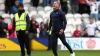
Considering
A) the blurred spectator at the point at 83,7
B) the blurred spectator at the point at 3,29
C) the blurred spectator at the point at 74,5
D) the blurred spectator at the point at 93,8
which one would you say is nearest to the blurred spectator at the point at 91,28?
the blurred spectator at the point at 93,8

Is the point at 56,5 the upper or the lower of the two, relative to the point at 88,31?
upper

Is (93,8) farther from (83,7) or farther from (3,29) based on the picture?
(3,29)

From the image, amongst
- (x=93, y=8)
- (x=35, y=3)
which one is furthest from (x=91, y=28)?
(x=35, y=3)

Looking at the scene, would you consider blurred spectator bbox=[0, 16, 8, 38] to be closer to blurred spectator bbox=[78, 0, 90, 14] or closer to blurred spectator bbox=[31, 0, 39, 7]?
blurred spectator bbox=[31, 0, 39, 7]

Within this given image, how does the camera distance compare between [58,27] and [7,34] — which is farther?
[7,34]

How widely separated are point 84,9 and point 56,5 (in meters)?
12.1

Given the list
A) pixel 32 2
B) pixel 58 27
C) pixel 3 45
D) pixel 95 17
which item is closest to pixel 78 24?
pixel 95 17

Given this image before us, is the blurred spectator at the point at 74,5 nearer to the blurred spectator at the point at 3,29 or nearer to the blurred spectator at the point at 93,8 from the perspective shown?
the blurred spectator at the point at 93,8

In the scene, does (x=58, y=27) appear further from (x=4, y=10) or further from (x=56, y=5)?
(x=4, y=10)

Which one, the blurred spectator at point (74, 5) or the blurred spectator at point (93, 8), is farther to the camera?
the blurred spectator at point (74, 5)

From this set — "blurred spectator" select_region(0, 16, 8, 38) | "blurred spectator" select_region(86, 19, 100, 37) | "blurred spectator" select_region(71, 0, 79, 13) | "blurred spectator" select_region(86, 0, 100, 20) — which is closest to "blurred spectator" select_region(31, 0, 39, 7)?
"blurred spectator" select_region(71, 0, 79, 13)

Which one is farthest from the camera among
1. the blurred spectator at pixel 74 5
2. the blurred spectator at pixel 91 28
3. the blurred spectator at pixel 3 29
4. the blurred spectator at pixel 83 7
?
the blurred spectator at pixel 74 5

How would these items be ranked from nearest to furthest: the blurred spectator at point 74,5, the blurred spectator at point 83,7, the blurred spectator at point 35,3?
the blurred spectator at point 83,7
the blurred spectator at point 74,5
the blurred spectator at point 35,3

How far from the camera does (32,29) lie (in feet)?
69.1
